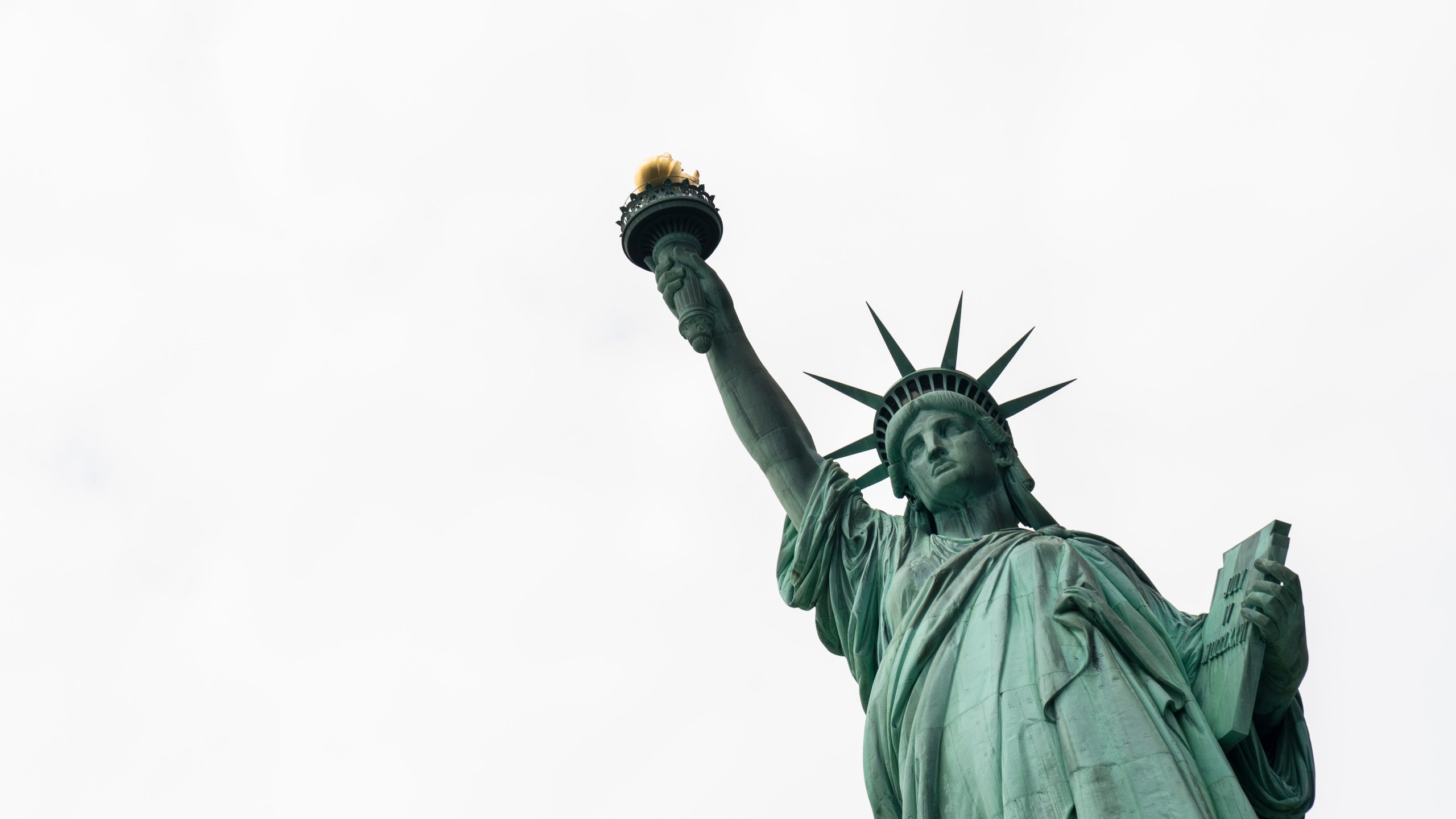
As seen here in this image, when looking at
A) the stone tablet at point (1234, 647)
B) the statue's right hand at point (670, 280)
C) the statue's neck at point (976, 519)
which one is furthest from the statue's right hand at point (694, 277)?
the stone tablet at point (1234, 647)

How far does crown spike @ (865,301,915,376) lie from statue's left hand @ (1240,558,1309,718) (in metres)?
3.41

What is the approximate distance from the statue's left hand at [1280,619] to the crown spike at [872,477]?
10.6ft

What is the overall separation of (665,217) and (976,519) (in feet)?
11.6

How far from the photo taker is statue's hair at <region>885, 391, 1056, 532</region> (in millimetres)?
11844

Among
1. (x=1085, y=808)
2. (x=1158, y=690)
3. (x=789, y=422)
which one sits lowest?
(x=1085, y=808)

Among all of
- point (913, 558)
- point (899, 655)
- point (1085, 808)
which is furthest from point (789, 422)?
point (1085, 808)

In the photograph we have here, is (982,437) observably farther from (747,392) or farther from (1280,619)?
(1280,619)

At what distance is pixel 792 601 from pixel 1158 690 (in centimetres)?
299

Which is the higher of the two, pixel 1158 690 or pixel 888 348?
pixel 888 348

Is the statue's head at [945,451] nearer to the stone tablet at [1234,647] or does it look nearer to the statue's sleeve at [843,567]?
the statue's sleeve at [843,567]

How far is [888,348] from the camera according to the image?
12.7 meters

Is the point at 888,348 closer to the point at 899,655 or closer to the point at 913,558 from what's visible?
the point at 913,558

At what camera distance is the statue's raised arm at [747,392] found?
1251cm

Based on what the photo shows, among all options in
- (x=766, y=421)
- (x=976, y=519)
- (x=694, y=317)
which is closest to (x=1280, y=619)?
(x=976, y=519)
